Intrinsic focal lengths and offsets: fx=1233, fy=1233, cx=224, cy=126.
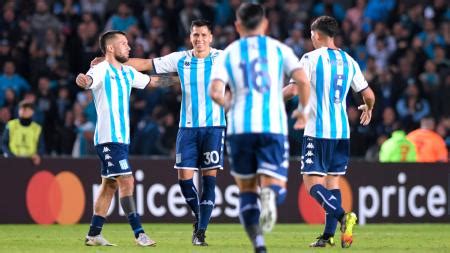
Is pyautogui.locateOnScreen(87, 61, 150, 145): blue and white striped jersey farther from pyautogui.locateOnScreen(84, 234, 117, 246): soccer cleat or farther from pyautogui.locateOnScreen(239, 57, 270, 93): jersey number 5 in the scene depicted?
pyautogui.locateOnScreen(239, 57, 270, 93): jersey number 5

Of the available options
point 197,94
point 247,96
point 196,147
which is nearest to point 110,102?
point 197,94

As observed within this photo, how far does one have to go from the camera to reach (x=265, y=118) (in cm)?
1019

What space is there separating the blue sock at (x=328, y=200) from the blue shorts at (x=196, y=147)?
1.11 meters

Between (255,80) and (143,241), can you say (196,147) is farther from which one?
(255,80)

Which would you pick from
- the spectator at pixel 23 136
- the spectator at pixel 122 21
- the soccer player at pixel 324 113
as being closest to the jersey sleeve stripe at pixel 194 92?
the soccer player at pixel 324 113

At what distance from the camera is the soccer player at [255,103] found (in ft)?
33.4

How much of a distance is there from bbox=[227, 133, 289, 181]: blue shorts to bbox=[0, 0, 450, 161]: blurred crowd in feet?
34.3

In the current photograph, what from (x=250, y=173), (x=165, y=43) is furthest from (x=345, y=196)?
(x=250, y=173)

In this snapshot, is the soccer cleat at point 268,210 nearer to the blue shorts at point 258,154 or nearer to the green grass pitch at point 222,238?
the blue shorts at point 258,154

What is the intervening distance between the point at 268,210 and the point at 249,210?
234 millimetres

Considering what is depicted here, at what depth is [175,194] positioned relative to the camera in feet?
61.0

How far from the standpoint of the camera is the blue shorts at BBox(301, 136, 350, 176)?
1293cm

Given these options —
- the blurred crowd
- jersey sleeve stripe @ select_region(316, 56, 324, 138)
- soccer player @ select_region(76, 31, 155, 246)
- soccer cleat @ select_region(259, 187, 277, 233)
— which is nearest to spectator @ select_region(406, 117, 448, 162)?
the blurred crowd

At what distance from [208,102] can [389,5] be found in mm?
11682
